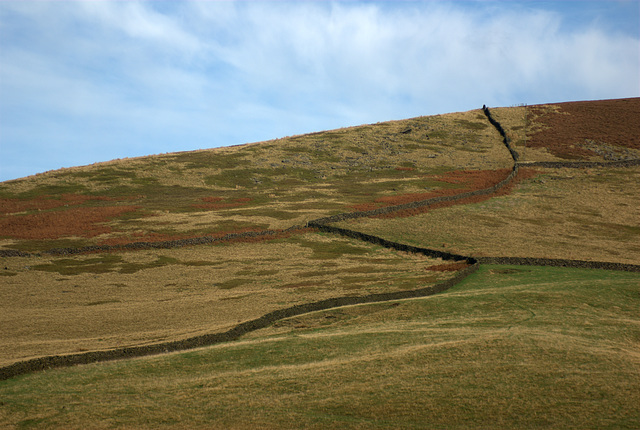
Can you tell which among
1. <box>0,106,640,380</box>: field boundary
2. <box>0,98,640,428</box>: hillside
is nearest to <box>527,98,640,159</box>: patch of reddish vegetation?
<box>0,98,640,428</box>: hillside

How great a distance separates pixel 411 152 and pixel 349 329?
353 ft

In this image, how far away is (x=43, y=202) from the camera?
9519 cm

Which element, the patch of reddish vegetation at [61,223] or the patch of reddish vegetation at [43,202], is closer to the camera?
the patch of reddish vegetation at [61,223]

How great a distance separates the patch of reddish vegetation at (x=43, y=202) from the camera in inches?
3561

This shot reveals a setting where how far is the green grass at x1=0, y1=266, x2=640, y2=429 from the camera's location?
811 inches

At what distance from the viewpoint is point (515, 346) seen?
87.6 ft

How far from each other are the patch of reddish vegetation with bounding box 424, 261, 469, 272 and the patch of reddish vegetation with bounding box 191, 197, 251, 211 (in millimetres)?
46910

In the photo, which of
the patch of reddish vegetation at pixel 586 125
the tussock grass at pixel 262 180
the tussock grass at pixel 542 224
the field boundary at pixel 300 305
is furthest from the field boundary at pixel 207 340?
the patch of reddish vegetation at pixel 586 125

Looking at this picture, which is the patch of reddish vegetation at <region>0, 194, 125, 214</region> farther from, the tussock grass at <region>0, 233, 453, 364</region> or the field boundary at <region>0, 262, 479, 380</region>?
the field boundary at <region>0, 262, 479, 380</region>

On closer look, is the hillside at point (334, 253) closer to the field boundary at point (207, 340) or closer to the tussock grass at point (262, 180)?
the field boundary at point (207, 340)

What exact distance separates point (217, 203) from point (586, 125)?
356 feet

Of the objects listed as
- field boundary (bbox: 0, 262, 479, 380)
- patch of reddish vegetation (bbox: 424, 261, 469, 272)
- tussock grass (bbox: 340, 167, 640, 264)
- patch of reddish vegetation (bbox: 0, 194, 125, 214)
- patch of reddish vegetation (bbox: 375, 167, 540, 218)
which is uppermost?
patch of reddish vegetation (bbox: 0, 194, 125, 214)

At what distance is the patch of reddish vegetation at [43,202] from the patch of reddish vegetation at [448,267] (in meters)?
68.8

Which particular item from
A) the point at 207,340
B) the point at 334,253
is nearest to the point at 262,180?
the point at 334,253
